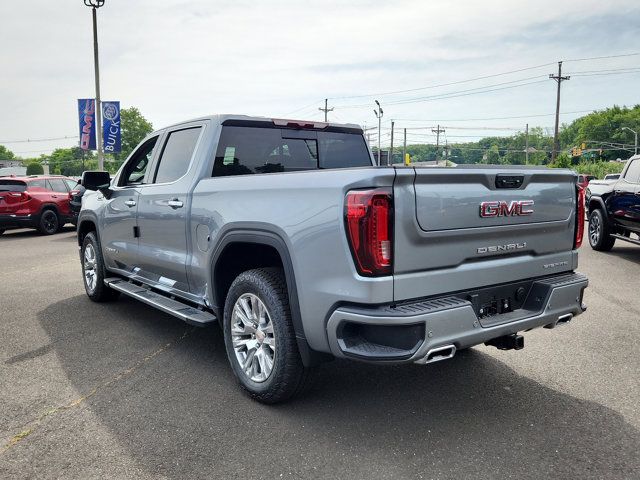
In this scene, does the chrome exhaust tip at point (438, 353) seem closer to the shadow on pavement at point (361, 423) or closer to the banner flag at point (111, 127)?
the shadow on pavement at point (361, 423)

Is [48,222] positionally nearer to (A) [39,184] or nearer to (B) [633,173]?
(A) [39,184]

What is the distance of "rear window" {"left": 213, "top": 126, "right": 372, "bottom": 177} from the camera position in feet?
14.6

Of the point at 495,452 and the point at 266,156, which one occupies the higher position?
the point at 266,156

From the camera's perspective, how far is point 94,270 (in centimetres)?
646

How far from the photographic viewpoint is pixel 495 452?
2955mm

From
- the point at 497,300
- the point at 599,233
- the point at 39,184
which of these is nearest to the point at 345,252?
the point at 497,300

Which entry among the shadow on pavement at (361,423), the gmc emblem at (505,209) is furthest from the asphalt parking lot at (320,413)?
the gmc emblem at (505,209)

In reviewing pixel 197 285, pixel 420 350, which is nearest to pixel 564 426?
pixel 420 350

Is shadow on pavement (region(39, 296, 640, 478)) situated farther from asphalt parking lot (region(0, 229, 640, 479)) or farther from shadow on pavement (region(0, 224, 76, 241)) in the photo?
shadow on pavement (region(0, 224, 76, 241))

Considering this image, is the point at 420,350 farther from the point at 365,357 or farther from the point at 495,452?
the point at 495,452

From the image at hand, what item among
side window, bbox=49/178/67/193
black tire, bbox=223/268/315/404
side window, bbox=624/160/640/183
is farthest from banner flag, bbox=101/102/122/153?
black tire, bbox=223/268/315/404

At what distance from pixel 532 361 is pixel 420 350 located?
2068mm

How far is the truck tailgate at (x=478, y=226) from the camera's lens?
2877mm

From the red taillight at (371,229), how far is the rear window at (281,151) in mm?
1891
